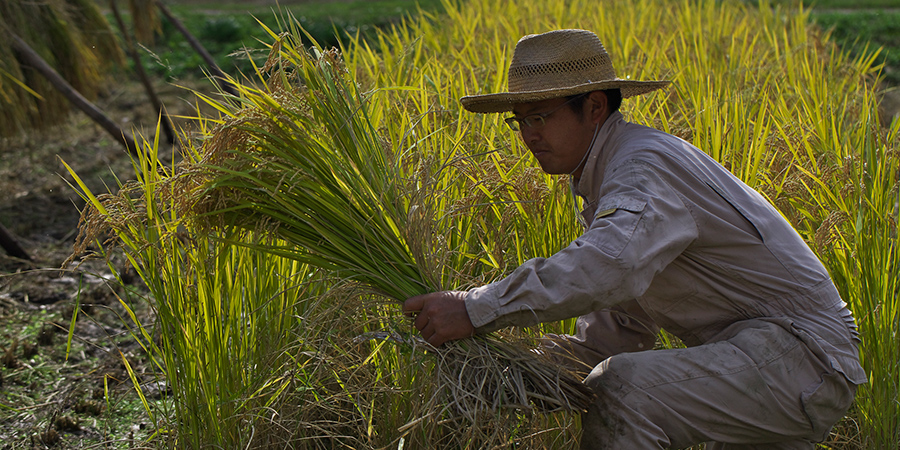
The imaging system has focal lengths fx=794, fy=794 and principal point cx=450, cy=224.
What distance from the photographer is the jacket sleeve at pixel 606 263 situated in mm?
1568

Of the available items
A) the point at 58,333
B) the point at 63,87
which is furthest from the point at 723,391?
the point at 63,87

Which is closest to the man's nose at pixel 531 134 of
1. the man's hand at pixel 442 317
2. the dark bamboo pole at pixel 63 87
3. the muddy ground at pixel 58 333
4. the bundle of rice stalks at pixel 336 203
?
the bundle of rice stalks at pixel 336 203

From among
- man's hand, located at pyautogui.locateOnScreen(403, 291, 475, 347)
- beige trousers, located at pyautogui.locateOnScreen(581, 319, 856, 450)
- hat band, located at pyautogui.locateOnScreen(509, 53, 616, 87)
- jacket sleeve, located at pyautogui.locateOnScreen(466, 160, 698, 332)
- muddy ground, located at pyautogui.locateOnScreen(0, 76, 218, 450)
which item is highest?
hat band, located at pyautogui.locateOnScreen(509, 53, 616, 87)

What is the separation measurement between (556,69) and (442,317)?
2.20 ft

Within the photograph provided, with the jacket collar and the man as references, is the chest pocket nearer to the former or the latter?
the man

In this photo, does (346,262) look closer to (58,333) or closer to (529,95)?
(529,95)

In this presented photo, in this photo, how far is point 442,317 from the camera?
1.71 meters

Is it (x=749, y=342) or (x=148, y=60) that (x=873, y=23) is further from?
(x=749, y=342)

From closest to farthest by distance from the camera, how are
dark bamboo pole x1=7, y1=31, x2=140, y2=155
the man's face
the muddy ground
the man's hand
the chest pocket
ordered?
1. the chest pocket
2. the man's hand
3. the man's face
4. the muddy ground
5. dark bamboo pole x1=7, y1=31, x2=140, y2=155

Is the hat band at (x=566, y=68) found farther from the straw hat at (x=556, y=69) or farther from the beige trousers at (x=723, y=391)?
the beige trousers at (x=723, y=391)

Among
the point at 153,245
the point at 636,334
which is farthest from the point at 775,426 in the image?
A: the point at 153,245

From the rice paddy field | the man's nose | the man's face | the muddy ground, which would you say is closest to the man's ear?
the man's face

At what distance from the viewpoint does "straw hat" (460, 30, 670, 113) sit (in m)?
1.90

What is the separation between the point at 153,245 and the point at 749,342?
1408 mm
